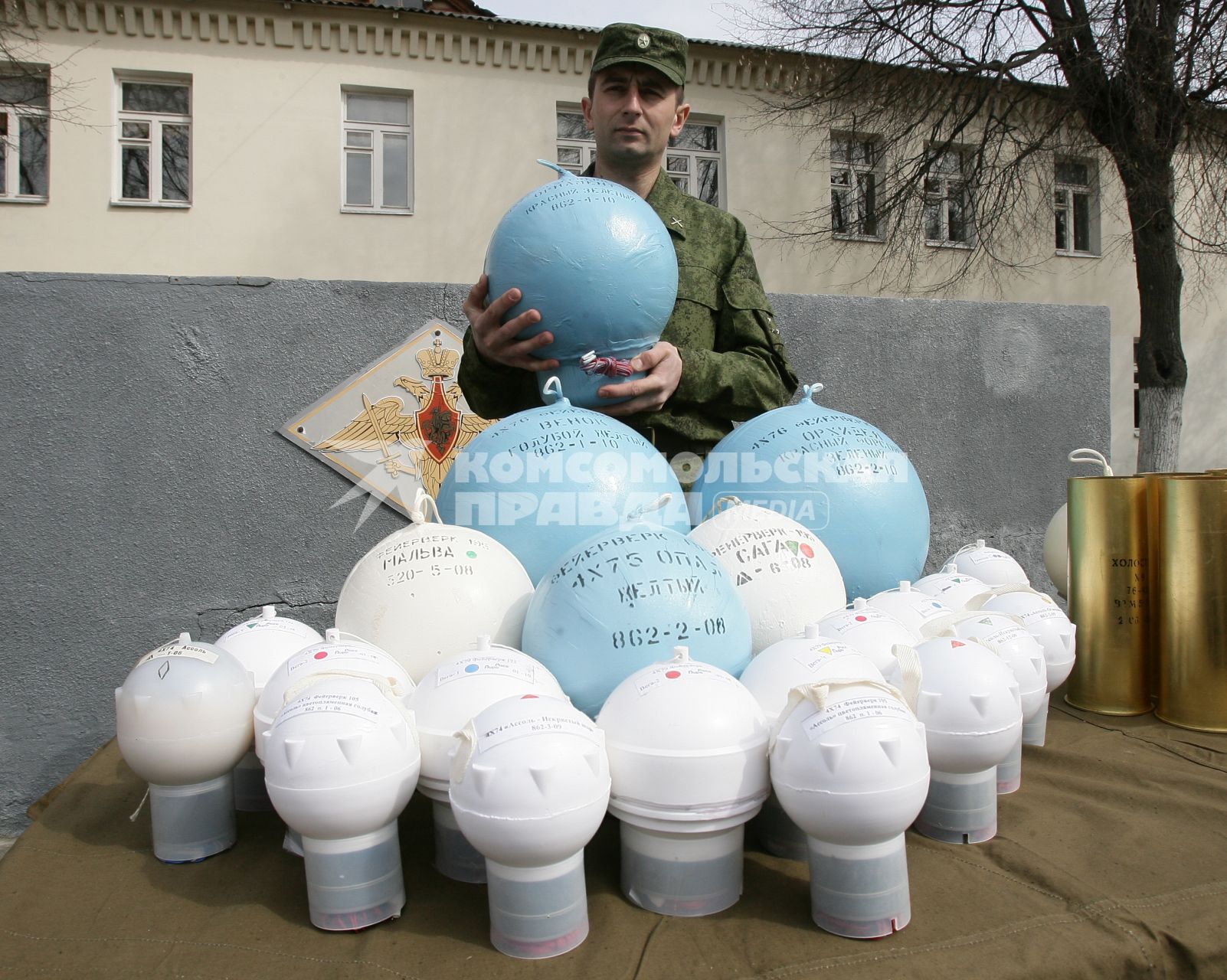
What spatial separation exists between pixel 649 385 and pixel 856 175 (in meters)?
10.4

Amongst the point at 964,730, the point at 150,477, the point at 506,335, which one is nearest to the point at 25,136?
the point at 150,477

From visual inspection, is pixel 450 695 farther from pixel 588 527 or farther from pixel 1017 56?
pixel 1017 56

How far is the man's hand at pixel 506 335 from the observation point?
2.05 meters

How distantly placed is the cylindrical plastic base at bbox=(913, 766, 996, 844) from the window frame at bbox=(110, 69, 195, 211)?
1095 centimetres

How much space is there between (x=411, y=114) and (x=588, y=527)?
10.4 m

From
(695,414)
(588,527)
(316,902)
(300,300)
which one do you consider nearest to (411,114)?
(300,300)

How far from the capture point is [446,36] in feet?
34.6

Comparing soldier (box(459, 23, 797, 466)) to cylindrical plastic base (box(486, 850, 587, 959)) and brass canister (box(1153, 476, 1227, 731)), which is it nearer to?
brass canister (box(1153, 476, 1227, 731))

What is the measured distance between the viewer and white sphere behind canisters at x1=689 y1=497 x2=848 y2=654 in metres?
1.67

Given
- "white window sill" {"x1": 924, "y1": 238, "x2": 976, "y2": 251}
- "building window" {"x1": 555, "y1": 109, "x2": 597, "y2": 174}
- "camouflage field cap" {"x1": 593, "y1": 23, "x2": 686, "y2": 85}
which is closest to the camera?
"camouflage field cap" {"x1": 593, "y1": 23, "x2": 686, "y2": 85}

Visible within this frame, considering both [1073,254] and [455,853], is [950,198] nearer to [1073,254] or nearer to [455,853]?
[1073,254]

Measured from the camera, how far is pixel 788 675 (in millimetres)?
1325

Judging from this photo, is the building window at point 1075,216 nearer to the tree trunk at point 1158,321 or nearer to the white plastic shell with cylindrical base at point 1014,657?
the tree trunk at point 1158,321

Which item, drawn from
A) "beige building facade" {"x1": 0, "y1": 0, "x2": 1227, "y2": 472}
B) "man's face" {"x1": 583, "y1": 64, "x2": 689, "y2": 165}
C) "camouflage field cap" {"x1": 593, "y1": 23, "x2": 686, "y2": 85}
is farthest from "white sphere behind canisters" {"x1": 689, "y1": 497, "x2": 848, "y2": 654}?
"beige building facade" {"x1": 0, "y1": 0, "x2": 1227, "y2": 472}
